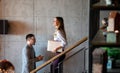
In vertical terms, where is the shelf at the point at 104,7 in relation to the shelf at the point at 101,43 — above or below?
above

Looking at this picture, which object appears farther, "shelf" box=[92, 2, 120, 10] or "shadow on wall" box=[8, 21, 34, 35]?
"shadow on wall" box=[8, 21, 34, 35]

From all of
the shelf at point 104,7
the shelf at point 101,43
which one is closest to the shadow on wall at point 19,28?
the shelf at point 101,43

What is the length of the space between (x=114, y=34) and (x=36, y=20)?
4381 millimetres

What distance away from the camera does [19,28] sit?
6.73 metres

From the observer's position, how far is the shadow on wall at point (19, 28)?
21.9 ft

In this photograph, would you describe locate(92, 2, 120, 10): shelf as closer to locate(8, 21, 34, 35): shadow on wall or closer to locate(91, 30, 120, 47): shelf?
locate(91, 30, 120, 47): shelf

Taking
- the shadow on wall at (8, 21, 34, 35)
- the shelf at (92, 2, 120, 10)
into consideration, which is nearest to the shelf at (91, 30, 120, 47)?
the shelf at (92, 2, 120, 10)

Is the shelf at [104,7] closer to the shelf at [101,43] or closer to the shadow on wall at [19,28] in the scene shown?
the shelf at [101,43]

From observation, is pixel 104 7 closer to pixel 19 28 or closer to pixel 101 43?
pixel 101 43

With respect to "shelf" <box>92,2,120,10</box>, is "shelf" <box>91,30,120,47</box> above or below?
below

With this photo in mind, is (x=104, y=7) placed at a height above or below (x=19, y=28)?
above

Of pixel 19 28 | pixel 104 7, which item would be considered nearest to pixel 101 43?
pixel 104 7

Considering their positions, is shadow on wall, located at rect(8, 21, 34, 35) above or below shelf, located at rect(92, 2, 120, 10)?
below

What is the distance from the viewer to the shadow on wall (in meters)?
6.69
